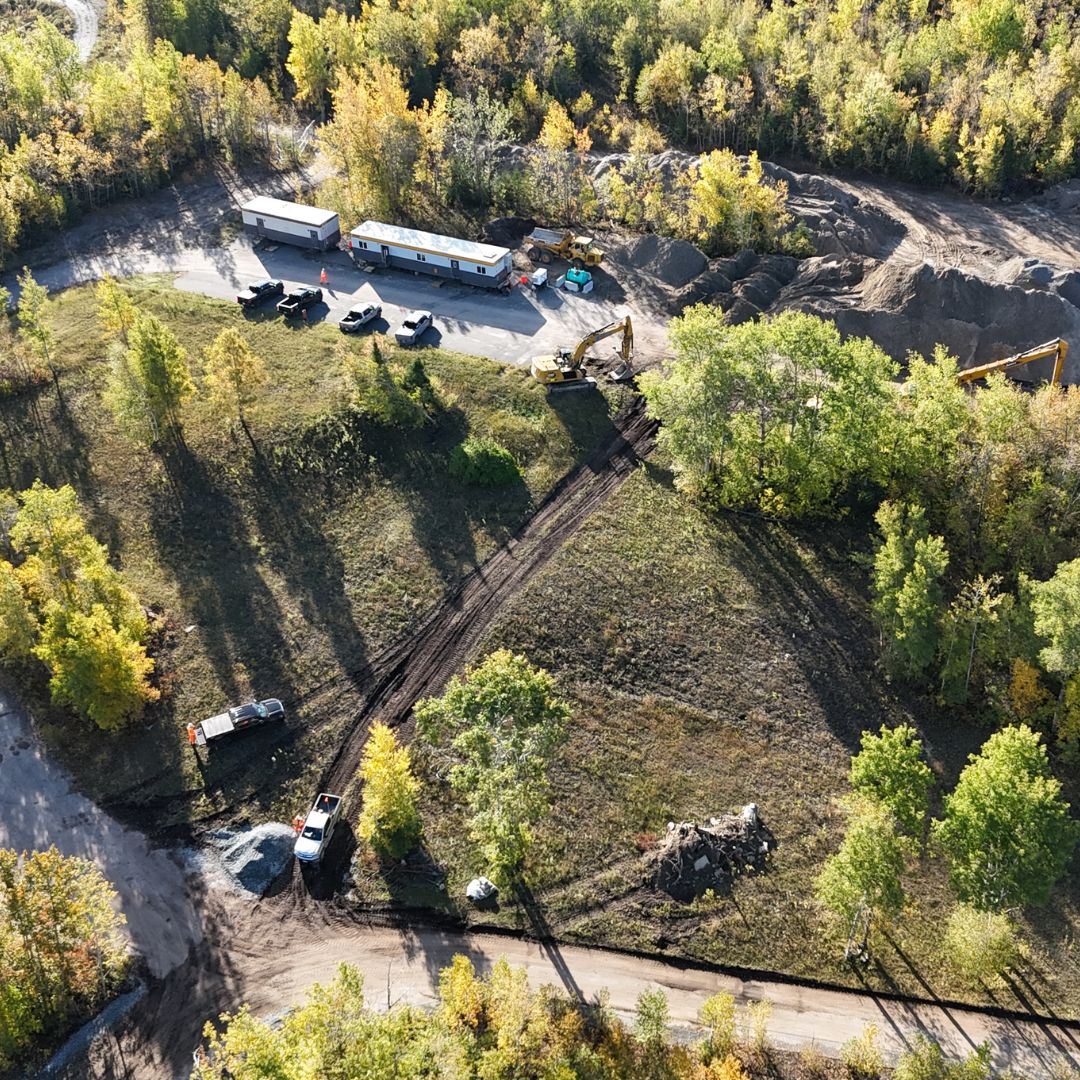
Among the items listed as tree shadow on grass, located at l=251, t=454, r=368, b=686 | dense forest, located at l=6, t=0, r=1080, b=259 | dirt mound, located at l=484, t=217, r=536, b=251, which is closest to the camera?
tree shadow on grass, located at l=251, t=454, r=368, b=686

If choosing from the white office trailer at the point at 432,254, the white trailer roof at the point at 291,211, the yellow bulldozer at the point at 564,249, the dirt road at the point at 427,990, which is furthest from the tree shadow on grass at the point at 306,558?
the yellow bulldozer at the point at 564,249

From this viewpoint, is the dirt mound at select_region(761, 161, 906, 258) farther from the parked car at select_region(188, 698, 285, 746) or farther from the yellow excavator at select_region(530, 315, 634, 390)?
the parked car at select_region(188, 698, 285, 746)

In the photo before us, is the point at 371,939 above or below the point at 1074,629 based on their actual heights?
below

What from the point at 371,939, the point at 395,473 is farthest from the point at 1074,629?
the point at 395,473

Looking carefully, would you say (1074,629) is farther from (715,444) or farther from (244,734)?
(244,734)

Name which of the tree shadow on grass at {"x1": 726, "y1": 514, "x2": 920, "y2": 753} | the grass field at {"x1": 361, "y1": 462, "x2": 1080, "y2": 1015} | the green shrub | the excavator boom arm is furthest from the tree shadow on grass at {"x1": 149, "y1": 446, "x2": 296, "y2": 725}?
the tree shadow on grass at {"x1": 726, "y1": 514, "x2": 920, "y2": 753}

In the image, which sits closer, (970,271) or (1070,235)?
(970,271)
